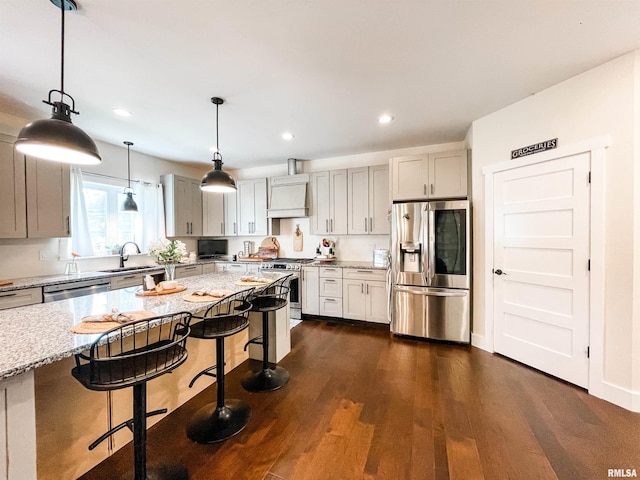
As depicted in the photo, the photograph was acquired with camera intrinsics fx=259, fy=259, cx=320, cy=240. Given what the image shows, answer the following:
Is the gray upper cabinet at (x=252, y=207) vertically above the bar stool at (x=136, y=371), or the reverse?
the gray upper cabinet at (x=252, y=207)

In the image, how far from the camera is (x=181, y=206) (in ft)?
15.7

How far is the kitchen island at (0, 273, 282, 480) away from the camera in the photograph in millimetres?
981

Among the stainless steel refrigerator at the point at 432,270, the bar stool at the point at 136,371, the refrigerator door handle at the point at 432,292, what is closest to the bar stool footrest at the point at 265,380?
the bar stool at the point at 136,371

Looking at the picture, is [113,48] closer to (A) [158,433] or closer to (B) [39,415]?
(B) [39,415]

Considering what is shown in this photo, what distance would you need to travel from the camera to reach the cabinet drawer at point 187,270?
171 inches

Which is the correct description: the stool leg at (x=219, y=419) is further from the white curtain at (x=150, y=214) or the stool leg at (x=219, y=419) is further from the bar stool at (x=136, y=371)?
the white curtain at (x=150, y=214)

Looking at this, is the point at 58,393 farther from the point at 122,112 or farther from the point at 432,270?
the point at 432,270

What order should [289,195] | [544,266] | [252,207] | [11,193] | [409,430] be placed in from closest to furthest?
[409,430] < [544,266] < [11,193] < [289,195] < [252,207]

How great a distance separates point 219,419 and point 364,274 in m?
2.64

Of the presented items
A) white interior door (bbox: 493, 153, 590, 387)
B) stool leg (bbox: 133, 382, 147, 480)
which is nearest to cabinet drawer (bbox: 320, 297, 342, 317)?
white interior door (bbox: 493, 153, 590, 387)

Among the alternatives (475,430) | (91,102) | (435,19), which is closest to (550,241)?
(475,430)

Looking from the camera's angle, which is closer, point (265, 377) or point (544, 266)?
point (265, 377)

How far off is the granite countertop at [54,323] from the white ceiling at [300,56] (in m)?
1.85

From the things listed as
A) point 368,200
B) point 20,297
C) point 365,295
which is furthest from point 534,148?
point 20,297
